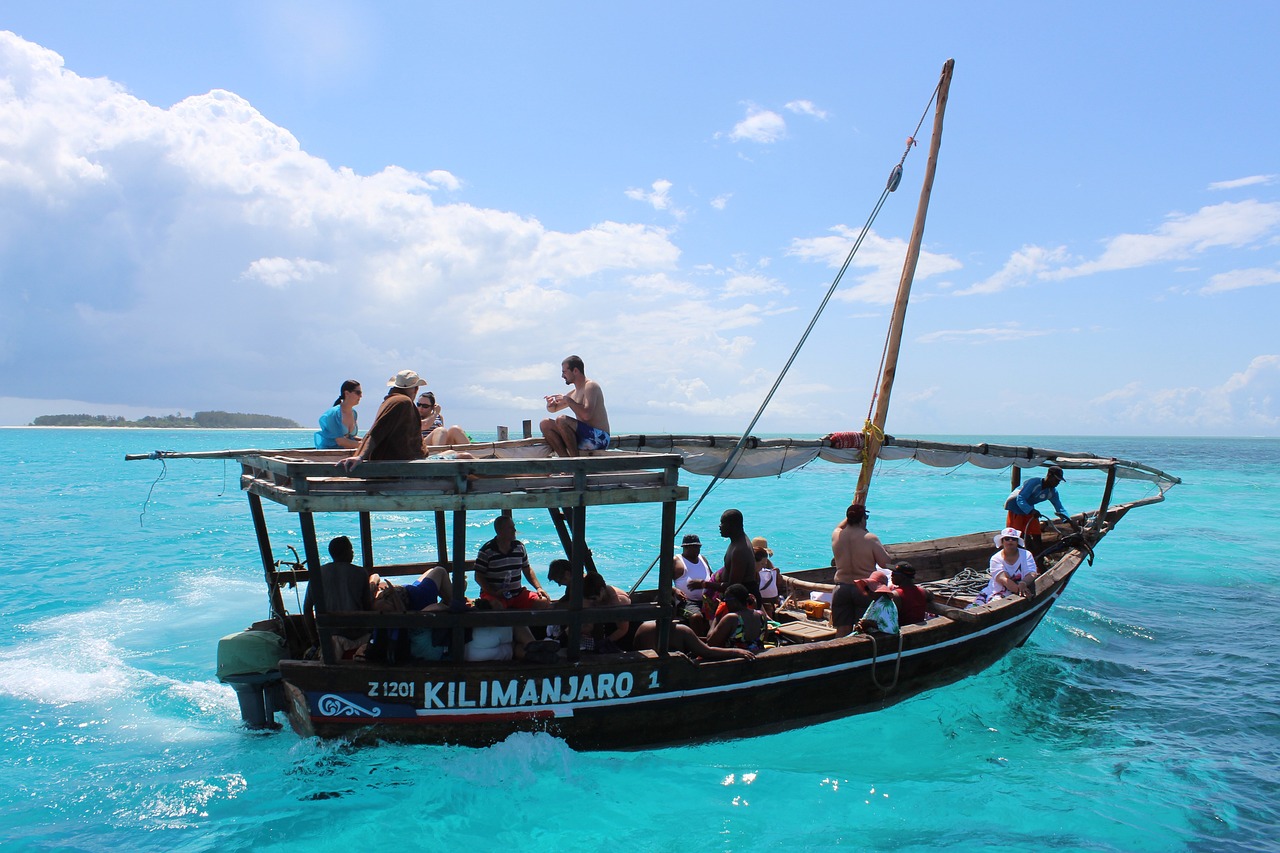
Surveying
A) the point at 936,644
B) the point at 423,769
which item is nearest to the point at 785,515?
the point at 936,644

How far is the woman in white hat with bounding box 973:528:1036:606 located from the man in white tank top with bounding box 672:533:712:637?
12.8 ft

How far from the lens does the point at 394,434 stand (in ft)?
20.4

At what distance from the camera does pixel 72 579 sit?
18531mm

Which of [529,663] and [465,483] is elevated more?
[465,483]

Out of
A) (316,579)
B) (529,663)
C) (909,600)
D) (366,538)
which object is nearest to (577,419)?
(529,663)

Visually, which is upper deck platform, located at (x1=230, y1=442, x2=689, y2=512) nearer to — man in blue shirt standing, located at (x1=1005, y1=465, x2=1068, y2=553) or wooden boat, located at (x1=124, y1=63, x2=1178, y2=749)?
wooden boat, located at (x1=124, y1=63, x2=1178, y2=749)

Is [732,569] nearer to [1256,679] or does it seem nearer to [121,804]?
[121,804]

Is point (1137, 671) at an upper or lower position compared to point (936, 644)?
lower

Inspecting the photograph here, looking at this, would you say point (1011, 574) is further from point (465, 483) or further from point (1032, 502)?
point (465, 483)

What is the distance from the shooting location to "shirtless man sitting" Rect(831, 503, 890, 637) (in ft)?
27.8

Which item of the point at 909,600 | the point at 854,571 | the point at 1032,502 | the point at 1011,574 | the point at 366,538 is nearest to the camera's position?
the point at 366,538

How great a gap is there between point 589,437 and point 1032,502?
807 centimetres

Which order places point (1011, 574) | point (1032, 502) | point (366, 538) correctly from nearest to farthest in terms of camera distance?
1. point (366, 538)
2. point (1011, 574)
3. point (1032, 502)

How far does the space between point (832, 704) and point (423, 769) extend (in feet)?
13.9
